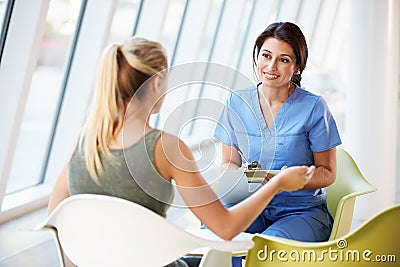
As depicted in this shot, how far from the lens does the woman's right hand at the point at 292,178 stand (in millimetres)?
1698

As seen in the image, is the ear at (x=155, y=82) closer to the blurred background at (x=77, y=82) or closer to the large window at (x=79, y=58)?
the large window at (x=79, y=58)

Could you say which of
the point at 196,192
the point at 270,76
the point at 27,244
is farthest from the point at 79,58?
the point at 196,192

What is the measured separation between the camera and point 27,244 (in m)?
3.33

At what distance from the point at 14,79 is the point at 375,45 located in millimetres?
1937

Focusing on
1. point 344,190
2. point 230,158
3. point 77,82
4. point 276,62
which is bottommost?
point 77,82

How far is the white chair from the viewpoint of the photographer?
1.55m

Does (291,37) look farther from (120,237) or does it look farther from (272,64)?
(120,237)

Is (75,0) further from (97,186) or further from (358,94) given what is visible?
(97,186)

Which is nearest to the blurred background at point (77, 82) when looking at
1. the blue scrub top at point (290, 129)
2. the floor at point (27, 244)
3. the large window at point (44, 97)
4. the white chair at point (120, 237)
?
the large window at point (44, 97)

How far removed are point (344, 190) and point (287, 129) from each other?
41cm

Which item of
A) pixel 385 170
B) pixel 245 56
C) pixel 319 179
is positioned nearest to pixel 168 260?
pixel 319 179

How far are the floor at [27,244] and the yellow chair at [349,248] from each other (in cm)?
108

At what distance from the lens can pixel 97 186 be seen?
166cm

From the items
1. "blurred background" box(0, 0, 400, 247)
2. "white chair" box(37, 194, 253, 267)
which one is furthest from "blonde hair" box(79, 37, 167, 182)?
"blurred background" box(0, 0, 400, 247)
